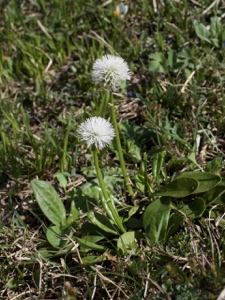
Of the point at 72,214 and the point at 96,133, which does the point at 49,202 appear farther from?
the point at 96,133

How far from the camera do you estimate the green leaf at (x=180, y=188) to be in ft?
7.80

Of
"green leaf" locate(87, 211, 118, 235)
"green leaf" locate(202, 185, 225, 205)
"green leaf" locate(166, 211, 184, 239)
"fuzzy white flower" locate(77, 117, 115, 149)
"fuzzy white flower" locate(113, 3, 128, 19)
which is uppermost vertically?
"fuzzy white flower" locate(113, 3, 128, 19)

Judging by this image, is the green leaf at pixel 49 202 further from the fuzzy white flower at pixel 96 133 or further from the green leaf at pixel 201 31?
the green leaf at pixel 201 31

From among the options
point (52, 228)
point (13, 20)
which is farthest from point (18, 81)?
point (52, 228)

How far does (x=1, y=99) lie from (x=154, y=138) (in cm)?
104

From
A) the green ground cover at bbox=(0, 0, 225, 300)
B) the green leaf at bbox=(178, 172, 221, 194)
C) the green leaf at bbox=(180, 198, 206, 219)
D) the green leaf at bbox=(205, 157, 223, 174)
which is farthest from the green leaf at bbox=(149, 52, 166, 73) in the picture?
the green leaf at bbox=(180, 198, 206, 219)

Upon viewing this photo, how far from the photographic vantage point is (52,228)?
2529 millimetres

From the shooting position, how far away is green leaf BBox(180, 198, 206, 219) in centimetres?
239

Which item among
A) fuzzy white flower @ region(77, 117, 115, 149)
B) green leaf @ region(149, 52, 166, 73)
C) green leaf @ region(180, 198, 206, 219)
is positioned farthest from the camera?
green leaf @ region(149, 52, 166, 73)

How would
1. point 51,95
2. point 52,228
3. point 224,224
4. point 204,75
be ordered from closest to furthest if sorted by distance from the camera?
point 224,224
point 52,228
point 204,75
point 51,95

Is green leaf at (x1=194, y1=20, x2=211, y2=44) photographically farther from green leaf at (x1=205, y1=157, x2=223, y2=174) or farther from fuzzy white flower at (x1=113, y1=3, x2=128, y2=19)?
green leaf at (x1=205, y1=157, x2=223, y2=174)

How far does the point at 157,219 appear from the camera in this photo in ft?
7.76

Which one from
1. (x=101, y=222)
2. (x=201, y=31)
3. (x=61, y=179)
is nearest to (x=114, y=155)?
(x=61, y=179)

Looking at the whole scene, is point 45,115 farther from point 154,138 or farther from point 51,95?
point 154,138
